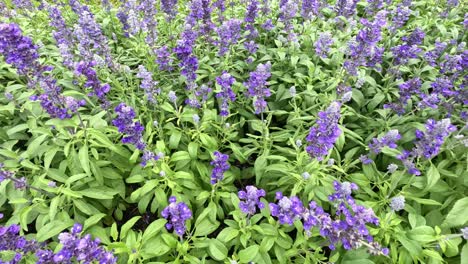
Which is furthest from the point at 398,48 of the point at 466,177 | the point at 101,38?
the point at 101,38

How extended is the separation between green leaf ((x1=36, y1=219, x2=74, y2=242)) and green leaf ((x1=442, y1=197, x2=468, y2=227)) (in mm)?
3868

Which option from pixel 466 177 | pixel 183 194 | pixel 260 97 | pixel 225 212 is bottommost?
pixel 225 212

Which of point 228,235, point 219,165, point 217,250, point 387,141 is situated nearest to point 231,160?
point 219,165

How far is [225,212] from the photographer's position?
414 centimetres

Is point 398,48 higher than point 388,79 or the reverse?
higher

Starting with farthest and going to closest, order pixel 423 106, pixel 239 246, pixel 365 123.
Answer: pixel 365 123
pixel 423 106
pixel 239 246

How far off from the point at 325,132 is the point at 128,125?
77.8 inches

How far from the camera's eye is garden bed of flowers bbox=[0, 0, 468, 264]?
314 cm

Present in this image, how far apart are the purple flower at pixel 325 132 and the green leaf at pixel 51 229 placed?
103 inches

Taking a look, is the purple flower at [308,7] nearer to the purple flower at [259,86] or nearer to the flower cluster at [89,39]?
the purple flower at [259,86]

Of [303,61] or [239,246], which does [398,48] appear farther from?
[239,246]

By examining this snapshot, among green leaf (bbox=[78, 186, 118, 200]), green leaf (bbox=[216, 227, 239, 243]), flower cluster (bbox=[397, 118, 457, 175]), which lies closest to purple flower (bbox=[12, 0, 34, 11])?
green leaf (bbox=[78, 186, 118, 200])

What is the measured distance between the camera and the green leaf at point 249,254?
10.1 feet

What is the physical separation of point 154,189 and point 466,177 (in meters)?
3.59
